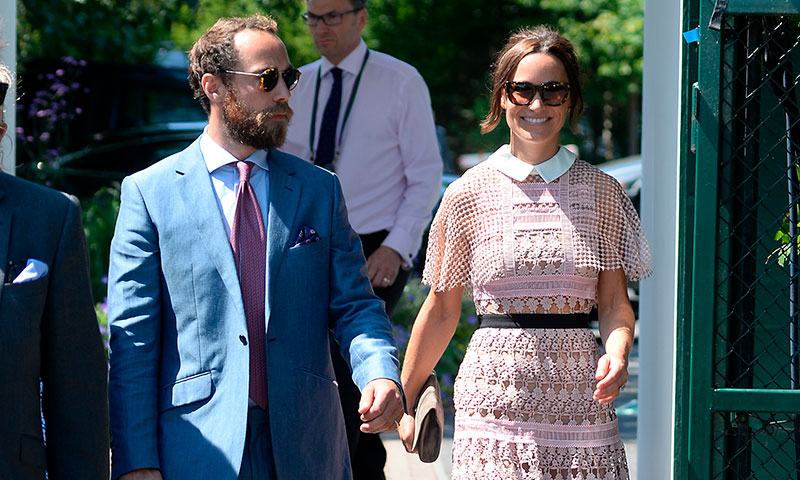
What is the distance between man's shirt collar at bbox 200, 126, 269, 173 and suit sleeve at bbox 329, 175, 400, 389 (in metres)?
0.23

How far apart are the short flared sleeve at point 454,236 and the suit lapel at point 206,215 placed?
2.82 feet

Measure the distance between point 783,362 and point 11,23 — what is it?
305 cm

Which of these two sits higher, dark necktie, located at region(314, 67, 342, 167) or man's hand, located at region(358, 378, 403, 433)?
dark necktie, located at region(314, 67, 342, 167)

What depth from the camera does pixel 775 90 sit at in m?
4.13

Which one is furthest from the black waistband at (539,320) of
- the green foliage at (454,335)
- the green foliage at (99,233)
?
the green foliage at (99,233)

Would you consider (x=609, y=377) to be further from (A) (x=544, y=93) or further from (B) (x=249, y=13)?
(B) (x=249, y=13)

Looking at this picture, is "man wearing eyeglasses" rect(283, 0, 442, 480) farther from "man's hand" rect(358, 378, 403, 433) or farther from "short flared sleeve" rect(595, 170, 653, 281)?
"man's hand" rect(358, 378, 403, 433)

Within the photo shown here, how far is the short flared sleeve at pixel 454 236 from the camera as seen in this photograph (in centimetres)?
402

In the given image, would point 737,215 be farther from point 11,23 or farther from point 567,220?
point 11,23

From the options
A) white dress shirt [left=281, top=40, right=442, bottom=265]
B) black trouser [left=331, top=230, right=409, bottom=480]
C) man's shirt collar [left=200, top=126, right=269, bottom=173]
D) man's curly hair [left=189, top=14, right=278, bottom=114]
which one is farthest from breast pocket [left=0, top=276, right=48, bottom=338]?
white dress shirt [left=281, top=40, right=442, bottom=265]

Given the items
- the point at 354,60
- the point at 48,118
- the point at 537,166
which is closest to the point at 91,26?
the point at 48,118

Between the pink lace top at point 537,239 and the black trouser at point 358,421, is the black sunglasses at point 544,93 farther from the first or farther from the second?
the black trouser at point 358,421

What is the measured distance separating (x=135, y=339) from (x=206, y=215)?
0.41 metres

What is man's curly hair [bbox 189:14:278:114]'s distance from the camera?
366 cm
